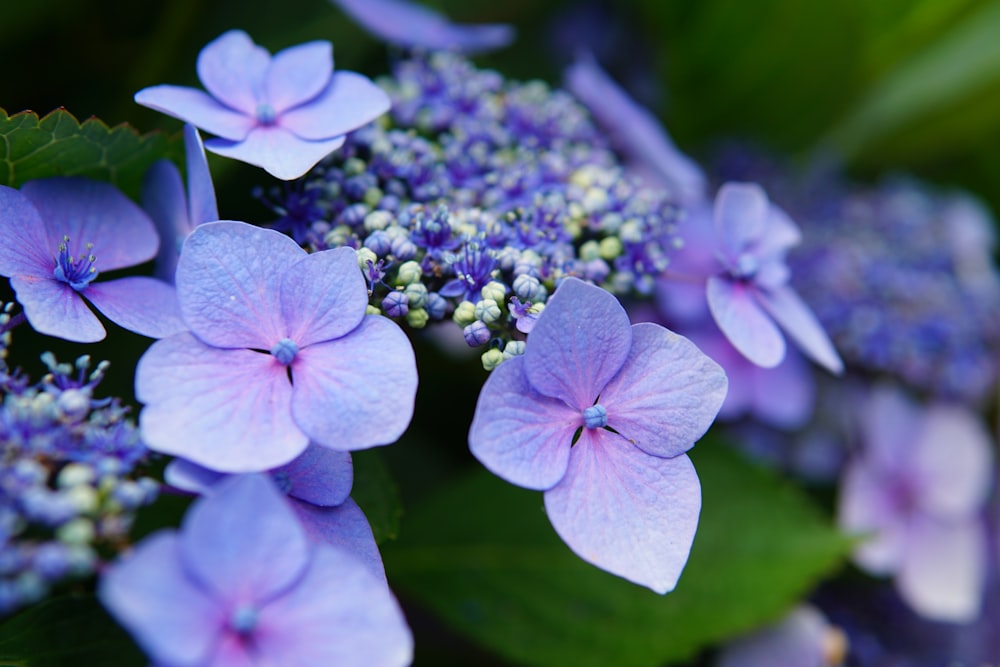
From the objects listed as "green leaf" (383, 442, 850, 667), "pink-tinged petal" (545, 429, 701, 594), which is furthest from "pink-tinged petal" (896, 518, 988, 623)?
"pink-tinged petal" (545, 429, 701, 594)

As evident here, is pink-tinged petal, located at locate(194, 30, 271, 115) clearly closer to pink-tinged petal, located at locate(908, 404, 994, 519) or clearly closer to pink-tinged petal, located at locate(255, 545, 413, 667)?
pink-tinged petal, located at locate(255, 545, 413, 667)

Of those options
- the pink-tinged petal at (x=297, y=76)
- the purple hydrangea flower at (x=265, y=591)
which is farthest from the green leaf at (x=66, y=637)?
the pink-tinged petal at (x=297, y=76)

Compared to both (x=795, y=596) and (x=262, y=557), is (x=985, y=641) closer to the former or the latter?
(x=795, y=596)

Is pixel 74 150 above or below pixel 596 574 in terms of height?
above

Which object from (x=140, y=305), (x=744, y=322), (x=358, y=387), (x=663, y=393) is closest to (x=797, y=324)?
(x=744, y=322)

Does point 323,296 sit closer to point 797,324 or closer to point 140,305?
point 140,305

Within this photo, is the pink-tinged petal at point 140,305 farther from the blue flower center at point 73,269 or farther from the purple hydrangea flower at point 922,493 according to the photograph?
the purple hydrangea flower at point 922,493

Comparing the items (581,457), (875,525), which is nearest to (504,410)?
(581,457)
